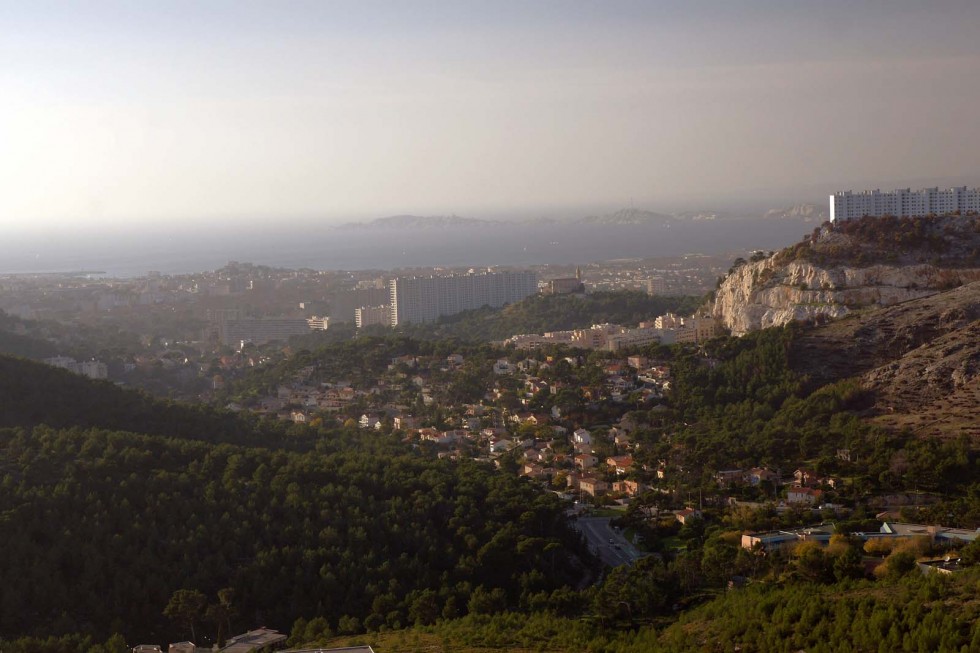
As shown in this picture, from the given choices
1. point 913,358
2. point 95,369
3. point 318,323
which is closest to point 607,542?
point 913,358

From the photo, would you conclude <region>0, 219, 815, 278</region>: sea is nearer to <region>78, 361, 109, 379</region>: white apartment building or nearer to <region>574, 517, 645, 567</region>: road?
<region>78, 361, 109, 379</region>: white apartment building

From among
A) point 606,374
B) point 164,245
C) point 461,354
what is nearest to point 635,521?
point 606,374

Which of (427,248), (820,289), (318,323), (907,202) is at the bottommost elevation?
(318,323)

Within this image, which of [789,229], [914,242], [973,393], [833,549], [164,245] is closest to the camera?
[833,549]

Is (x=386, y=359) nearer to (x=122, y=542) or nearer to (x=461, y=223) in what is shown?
(x=122, y=542)

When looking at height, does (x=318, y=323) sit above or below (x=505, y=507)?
above

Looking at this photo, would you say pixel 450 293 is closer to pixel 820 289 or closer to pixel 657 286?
pixel 657 286

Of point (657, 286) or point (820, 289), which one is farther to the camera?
point (657, 286)
